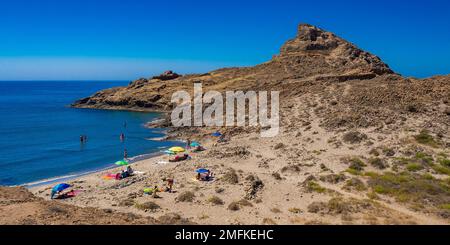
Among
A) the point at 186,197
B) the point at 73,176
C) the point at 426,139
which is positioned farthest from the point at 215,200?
the point at 426,139

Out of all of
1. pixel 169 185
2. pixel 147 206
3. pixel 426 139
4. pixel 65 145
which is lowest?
pixel 65 145

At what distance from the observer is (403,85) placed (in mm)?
50469

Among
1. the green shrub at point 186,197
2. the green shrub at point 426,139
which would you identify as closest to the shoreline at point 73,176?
the green shrub at point 186,197

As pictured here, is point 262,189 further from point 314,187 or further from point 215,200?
point 215,200

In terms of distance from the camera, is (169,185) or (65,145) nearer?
(169,185)

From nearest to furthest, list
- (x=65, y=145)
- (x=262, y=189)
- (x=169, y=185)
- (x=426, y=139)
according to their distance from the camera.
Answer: (x=262, y=189)
(x=169, y=185)
(x=426, y=139)
(x=65, y=145)

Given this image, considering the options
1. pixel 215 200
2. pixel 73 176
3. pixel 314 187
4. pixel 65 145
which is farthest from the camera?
pixel 65 145

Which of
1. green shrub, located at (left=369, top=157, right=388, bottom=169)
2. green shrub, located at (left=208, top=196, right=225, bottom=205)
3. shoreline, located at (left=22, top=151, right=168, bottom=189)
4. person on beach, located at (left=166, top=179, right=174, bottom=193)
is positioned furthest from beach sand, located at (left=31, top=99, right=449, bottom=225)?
shoreline, located at (left=22, top=151, right=168, bottom=189)

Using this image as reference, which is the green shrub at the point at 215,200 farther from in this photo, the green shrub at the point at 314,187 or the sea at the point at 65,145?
the sea at the point at 65,145

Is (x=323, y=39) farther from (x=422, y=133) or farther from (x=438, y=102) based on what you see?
(x=422, y=133)

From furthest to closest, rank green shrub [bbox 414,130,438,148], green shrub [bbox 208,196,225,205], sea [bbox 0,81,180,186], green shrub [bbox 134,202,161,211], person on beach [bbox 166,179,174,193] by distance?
sea [bbox 0,81,180,186] → green shrub [bbox 414,130,438,148] → person on beach [bbox 166,179,174,193] → green shrub [bbox 208,196,225,205] → green shrub [bbox 134,202,161,211]

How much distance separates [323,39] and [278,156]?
7113 centimetres

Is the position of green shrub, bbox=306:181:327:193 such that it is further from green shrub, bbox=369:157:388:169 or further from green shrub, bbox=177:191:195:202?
green shrub, bbox=177:191:195:202
